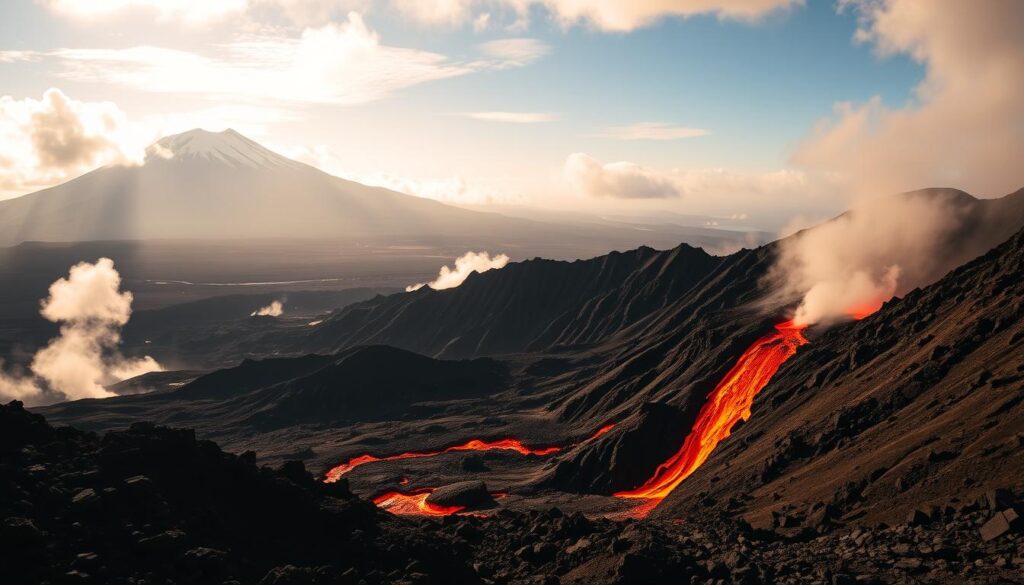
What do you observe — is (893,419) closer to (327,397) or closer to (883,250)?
(883,250)

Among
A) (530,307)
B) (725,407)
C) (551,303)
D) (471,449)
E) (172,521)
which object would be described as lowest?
(471,449)

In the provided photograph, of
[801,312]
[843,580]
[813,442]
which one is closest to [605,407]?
[801,312]

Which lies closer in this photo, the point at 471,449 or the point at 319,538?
the point at 319,538

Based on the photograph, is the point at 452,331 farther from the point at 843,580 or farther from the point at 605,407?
the point at 843,580

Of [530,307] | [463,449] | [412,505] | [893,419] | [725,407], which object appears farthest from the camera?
[530,307]

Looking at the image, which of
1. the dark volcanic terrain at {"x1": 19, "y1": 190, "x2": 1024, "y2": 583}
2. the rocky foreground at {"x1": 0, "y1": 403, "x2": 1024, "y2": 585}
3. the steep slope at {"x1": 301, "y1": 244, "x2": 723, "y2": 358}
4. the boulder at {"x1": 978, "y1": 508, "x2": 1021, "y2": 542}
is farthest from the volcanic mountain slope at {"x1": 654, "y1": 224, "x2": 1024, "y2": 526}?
the steep slope at {"x1": 301, "y1": 244, "x2": 723, "y2": 358}

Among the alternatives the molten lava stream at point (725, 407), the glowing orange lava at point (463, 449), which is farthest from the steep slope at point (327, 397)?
the molten lava stream at point (725, 407)

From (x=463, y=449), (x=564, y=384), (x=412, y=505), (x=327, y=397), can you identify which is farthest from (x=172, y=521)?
(x=327, y=397)
